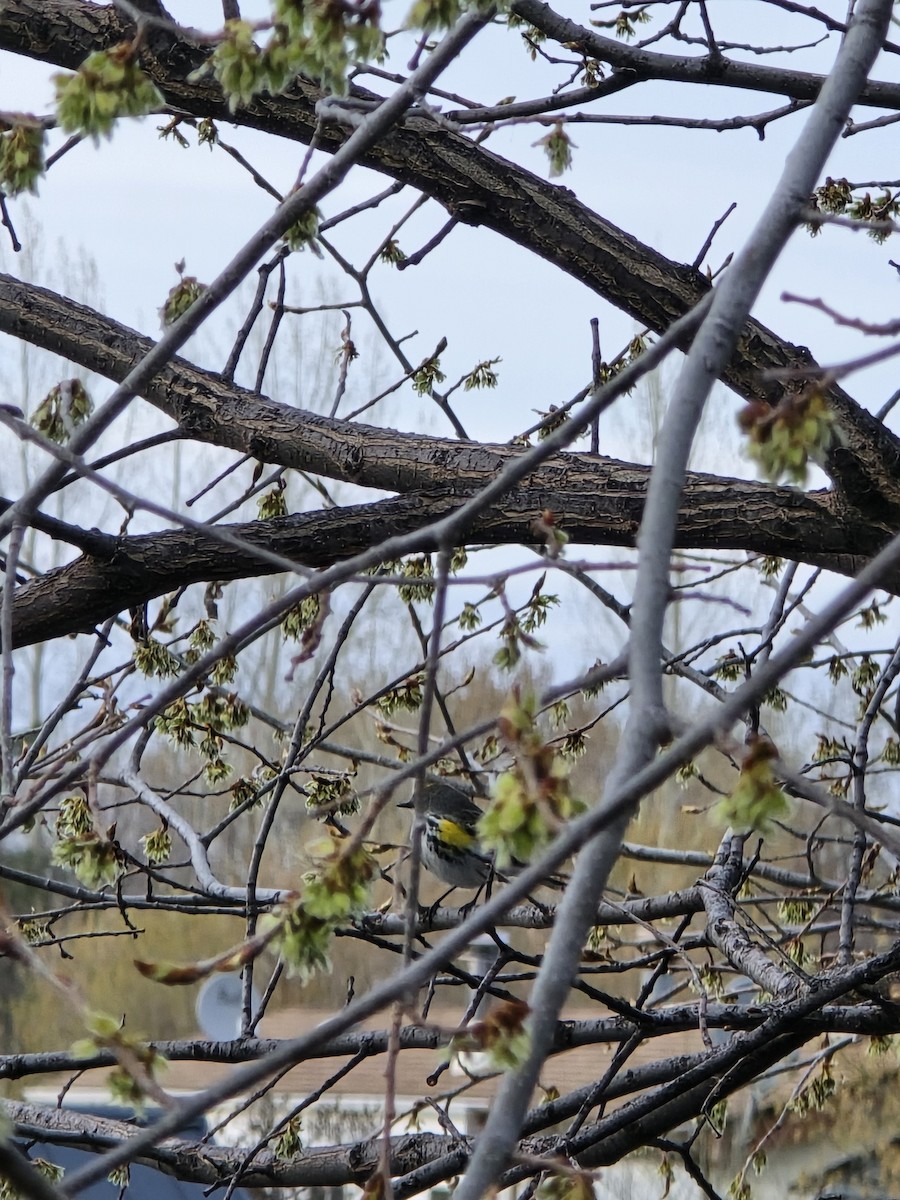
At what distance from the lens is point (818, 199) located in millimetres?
2205

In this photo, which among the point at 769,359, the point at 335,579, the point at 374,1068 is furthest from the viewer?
the point at 374,1068

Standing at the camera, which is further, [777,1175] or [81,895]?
[777,1175]

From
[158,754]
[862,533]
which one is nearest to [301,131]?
[862,533]

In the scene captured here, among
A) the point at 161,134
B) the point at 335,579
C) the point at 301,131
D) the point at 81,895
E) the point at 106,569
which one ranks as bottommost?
the point at 335,579

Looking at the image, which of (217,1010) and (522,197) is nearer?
(522,197)

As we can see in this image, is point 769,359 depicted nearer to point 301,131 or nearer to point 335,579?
point 301,131

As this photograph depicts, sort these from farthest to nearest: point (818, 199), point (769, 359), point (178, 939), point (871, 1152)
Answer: point (178, 939), point (871, 1152), point (818, 199), point (769, 359)

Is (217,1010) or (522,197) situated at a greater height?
(217,1010)

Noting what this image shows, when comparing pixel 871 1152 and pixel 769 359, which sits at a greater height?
pixel 769 359

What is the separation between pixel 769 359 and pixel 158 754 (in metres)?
5.05

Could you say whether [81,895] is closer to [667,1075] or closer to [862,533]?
[667,1075]

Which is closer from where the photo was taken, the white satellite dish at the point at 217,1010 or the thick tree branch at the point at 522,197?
the thick tree branch at the point at 522,197

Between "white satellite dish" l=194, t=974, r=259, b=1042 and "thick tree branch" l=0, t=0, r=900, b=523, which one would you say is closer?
"thick tree branch" l=0, t=0, r=900, b=523

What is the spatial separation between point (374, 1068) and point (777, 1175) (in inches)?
85.7
